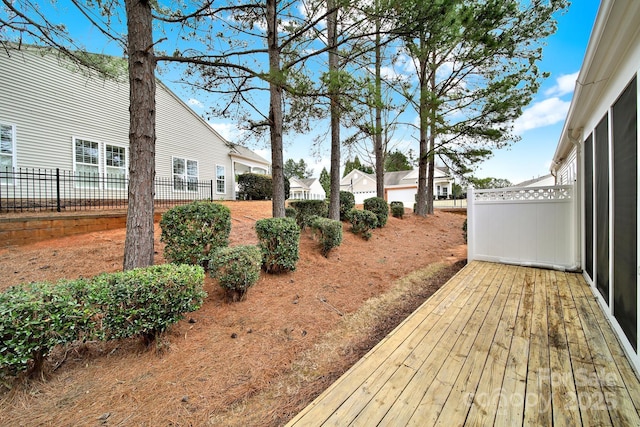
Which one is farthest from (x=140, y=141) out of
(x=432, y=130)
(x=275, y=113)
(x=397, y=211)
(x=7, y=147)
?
(x=432, y=130)

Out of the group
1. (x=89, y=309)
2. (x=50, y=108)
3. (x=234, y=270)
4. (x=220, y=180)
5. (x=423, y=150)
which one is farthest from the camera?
(x=220, y=180)

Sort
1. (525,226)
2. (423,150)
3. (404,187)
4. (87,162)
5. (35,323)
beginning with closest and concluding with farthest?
(35,323) < (525,226) < (87,162) < (423,150) < (404,187)

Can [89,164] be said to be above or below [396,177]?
below

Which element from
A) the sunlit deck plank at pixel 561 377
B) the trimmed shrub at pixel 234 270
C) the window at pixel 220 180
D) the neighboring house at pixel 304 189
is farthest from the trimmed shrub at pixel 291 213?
the neighboring house at pixel 304 189

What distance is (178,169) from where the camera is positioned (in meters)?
13.1

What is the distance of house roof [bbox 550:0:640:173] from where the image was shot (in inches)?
73.7

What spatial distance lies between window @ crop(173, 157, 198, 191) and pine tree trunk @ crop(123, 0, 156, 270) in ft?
32.4

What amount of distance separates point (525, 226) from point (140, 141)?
22.3ft

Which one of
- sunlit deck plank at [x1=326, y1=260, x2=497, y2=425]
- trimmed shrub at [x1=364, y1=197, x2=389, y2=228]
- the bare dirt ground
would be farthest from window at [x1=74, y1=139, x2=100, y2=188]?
sunlit deck plank at [x1=326, y1=260, x2=497, y2=425]

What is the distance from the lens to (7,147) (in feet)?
27.0

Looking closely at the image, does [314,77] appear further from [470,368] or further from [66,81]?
[66,81]

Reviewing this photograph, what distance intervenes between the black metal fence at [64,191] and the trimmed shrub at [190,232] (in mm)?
5832

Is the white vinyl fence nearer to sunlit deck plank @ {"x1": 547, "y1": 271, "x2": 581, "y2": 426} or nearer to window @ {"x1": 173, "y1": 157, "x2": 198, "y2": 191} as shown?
sunlit deck plank @ {"x1": 547, "y1": 271, "x2": 581, "y2": 426}

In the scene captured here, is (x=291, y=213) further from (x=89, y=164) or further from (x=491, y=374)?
(x=89, y=164)
